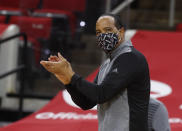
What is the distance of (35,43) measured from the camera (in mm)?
6277

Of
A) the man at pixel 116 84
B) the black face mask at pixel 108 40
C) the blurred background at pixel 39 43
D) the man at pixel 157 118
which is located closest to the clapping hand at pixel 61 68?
the man at pixel 116 84

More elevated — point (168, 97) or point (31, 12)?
point (31, 12)

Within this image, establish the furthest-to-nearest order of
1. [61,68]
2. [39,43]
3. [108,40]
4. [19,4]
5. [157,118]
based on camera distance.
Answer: [19,4]
[39,43]
[157,118]
[108,40]
[61,68]

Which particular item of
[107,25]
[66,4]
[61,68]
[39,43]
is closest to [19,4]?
[66,4]

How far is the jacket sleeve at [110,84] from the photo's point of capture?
2.54 m

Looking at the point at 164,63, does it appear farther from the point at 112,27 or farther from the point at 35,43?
the point at 112,27

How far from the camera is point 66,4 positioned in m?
7.02

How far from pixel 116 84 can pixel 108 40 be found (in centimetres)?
23

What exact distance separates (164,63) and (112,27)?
2.99m

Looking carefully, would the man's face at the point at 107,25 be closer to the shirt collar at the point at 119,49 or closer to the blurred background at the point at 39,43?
the shirt collar at the point at 119,49

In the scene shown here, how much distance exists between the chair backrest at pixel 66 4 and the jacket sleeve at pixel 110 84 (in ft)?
14.0

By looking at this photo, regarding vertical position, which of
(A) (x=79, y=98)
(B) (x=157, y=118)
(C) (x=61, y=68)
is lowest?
(B) (x=157, y=118)

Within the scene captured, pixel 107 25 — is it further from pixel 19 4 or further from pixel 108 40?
pixel 19 4

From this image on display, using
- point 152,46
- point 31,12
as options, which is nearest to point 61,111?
point 152,46
